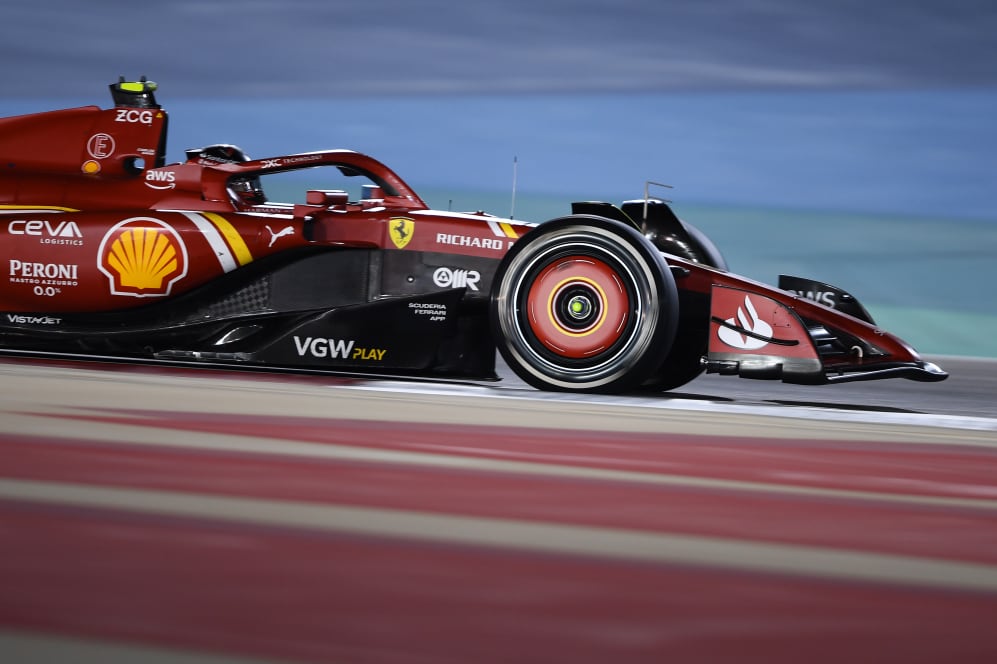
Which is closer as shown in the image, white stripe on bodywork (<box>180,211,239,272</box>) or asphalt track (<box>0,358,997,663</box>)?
asphalt track (<box>0,358,997,663</box>)

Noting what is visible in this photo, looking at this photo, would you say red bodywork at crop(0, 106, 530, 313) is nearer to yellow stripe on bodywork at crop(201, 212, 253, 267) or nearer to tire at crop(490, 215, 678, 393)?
yellow stripe on bodywork at crop(201, 212, 253, 267)

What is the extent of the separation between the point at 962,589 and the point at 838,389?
564cm

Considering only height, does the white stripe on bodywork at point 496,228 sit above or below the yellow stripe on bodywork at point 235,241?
above

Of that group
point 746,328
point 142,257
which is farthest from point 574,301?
point 142,257

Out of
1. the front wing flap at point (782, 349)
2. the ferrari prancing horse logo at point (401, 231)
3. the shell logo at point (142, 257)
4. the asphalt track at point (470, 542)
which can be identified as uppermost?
the ferrari prancing horse logo at point (401, 231)

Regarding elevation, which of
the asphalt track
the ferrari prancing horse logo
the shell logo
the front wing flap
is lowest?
the asphalt track

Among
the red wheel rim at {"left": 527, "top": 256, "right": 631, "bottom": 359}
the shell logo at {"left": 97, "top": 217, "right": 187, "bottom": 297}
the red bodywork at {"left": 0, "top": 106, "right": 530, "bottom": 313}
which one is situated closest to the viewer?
the red wheel rim at {"left": 527, "top": 256, "right": 631, "bottom": 359}

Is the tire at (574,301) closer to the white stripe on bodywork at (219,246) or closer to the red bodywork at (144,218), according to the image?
the red bodywork at (144,218)

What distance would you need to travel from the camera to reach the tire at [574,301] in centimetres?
456

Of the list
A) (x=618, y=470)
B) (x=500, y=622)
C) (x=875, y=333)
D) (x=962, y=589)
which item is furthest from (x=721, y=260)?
(x=500, y=622)

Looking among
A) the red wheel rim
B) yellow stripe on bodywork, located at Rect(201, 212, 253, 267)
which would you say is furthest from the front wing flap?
yellow stripe on bodywork, located at Rect(201, 212, 253, 267)

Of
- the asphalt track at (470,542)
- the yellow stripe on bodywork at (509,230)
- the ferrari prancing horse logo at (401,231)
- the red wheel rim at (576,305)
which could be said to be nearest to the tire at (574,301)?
the red wheel rim at (576,305)

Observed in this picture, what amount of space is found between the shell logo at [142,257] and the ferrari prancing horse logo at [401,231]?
38.9 inches

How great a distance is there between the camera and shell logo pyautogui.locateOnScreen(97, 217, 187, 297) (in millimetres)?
5137
